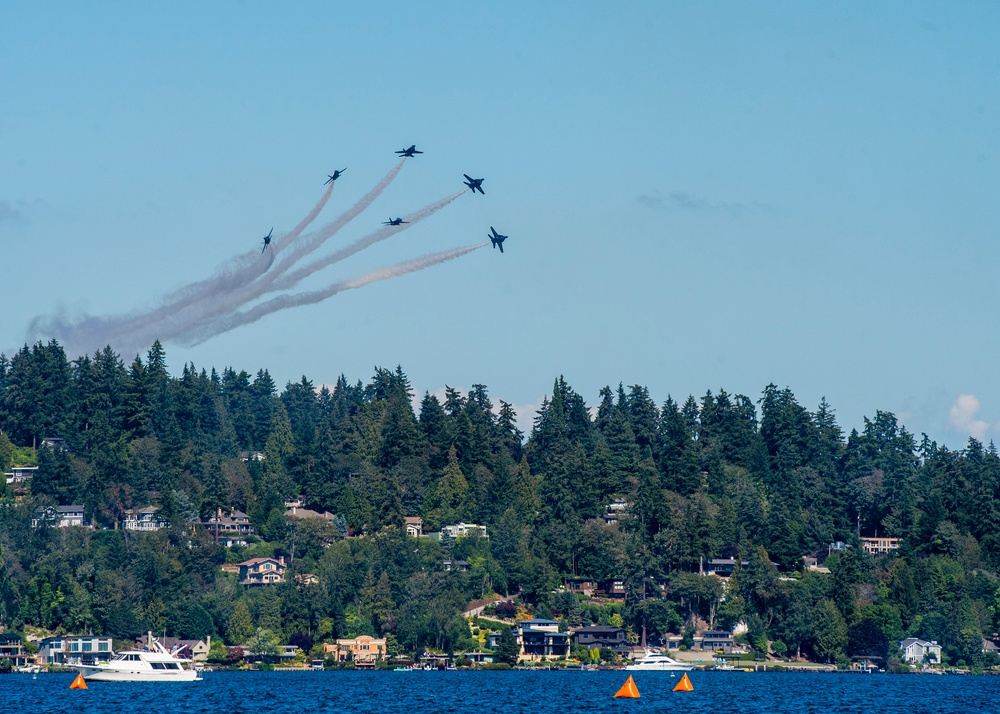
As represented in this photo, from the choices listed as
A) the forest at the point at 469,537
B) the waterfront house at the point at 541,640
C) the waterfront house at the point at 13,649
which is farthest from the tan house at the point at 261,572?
the waterfront house at the point at 541,640

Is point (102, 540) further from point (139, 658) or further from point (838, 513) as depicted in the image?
point (838, 513)

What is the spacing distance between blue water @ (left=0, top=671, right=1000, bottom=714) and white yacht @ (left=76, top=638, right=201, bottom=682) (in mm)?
836

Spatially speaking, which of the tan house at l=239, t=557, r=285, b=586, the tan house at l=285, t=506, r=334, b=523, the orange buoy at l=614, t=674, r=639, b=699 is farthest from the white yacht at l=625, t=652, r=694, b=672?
the tan house at l=285, t=506, r=334, b=523

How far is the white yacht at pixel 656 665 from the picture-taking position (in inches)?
5704

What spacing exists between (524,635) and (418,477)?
4086cm

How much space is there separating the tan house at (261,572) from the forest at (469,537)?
2096 mm

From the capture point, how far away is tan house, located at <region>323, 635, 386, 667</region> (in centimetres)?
14850

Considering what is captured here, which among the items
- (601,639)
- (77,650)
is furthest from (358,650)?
(77,650)

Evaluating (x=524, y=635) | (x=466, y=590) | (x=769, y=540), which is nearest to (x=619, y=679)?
(x=524, y=635)

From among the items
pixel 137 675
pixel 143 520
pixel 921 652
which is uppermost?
pixel 143 520

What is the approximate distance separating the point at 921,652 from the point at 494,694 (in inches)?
2238

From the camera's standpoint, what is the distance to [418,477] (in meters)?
188

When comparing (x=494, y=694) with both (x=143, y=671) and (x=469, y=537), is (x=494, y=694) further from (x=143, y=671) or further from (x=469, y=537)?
(x=469, y=537)

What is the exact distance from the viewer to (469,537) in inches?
Result: 6708
